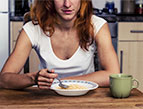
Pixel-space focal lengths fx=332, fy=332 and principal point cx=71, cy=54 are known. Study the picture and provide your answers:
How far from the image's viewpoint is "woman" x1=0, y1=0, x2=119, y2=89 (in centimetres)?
171

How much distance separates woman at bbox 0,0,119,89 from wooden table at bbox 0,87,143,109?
38cm

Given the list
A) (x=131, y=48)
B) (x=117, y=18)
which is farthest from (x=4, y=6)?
(x=131, y=48)

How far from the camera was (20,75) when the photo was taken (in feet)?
4.75

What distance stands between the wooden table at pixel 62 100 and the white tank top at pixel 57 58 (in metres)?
0.44

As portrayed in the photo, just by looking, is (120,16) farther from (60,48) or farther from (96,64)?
(60,48)

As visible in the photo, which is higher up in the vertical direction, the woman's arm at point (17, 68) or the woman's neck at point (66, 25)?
the woman's neck at point (66, 25)

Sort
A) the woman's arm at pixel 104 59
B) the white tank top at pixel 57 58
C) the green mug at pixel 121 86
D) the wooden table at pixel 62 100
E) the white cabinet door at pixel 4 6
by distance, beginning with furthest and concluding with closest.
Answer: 1. the white cabinet door at pixel 4 6
2. the white tank top at pixel 57 58
3. the woman's arm at pixel 104 59
4. the green mug at pixel 121 86
5. the wooden table at pixel 62 100

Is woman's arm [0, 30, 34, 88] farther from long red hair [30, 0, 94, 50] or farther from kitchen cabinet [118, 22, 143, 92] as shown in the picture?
kitchen cabinet [118, 22, 143, 92]

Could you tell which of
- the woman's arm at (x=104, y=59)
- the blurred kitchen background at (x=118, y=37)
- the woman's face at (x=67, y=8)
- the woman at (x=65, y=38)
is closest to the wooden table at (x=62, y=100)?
the woman's arm at (x=104, y=59)

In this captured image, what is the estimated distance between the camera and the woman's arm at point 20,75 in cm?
120

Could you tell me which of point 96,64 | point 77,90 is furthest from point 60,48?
point 77,90

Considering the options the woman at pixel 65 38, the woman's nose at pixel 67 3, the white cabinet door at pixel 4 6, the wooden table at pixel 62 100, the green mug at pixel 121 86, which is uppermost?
the white cabinet door at pixel 4 6

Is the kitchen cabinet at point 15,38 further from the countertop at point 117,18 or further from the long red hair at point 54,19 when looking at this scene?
the long red hair at point 54,19

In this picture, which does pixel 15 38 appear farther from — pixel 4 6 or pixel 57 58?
pixel 57 58
